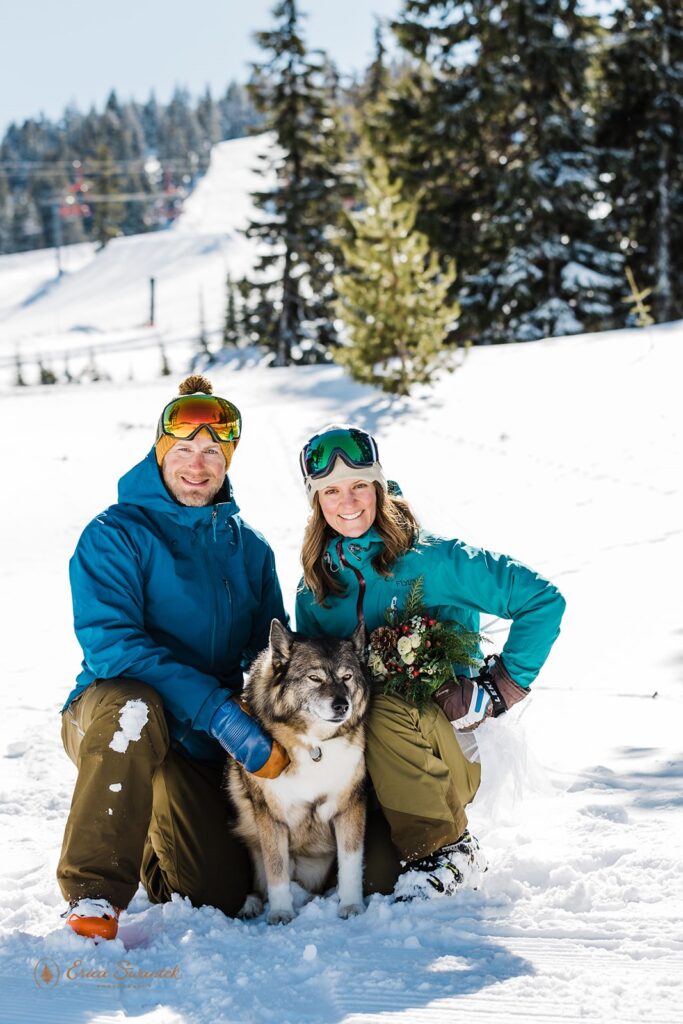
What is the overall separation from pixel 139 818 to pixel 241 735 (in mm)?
405

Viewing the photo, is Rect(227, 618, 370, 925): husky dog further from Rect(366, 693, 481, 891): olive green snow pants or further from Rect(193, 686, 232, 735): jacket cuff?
Rect(193, 686, 232, 735): jacket cuff

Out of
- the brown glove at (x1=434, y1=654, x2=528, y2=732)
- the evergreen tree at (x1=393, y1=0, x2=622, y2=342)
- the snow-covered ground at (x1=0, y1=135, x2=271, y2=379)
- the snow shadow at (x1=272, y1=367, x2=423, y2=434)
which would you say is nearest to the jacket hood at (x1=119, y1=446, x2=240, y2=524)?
the brown glove at (x1=434, y1=654, x2=528, y2=732)

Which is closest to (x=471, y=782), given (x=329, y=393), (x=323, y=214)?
(x=329, y=393)

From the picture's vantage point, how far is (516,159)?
60.1 feet

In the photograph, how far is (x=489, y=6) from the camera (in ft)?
58.8

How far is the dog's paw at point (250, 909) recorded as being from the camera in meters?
2.95

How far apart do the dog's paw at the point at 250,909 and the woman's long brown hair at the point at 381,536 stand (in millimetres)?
1057

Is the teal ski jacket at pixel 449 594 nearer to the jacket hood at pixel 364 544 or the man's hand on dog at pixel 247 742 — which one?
the jacket hood at pixel 364 544

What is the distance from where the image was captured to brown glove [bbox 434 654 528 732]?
116 inches

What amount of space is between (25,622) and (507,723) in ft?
14.7

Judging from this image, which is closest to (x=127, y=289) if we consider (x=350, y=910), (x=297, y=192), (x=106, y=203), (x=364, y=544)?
(x=106, y=203)

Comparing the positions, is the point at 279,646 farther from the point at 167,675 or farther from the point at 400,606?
the point at 400,606

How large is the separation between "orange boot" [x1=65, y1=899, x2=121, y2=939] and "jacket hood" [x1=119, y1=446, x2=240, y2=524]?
129 centimetres

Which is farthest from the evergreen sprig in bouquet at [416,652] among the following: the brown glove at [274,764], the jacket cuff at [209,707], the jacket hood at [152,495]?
the jacket hood at [152,495]
